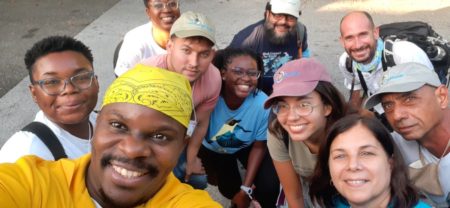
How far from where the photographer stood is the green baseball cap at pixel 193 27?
310 centimetres

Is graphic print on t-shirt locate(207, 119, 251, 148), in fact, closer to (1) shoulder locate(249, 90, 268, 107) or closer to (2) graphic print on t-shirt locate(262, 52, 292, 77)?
(1) shoulder locate(249, 90, 268, 107)

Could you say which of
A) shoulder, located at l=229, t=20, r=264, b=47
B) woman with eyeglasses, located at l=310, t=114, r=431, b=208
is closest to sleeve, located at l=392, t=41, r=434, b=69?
shoulder, located at l=229, t=20, r=264, b=47

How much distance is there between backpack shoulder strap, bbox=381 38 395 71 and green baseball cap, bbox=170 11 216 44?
1.45 metres

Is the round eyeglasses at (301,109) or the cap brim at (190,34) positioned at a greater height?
the cap brim at (190,34)

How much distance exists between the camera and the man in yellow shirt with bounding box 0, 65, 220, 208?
1.64 meters

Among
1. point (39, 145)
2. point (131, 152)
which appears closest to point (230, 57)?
point (39, 145)

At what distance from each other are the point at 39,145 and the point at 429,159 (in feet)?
6.85

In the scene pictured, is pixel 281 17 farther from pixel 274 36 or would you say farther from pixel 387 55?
pixel 387 55

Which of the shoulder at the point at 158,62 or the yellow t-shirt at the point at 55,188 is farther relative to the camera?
the shoulder at the point at 158,62

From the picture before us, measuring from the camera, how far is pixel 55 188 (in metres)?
1.65

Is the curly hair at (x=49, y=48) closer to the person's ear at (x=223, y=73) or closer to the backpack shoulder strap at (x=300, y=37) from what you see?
the person's ear at (x=223, y=73)

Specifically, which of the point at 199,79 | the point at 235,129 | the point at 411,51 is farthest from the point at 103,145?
the point at 411,51

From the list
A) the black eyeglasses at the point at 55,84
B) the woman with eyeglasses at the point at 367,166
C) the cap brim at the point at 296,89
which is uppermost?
the black eyeglasses at the point at 55,84

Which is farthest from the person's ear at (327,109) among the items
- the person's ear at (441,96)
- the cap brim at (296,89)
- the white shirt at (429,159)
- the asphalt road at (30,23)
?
the asphalt road at (30,23)
